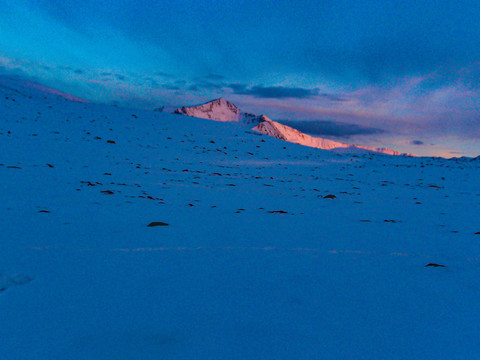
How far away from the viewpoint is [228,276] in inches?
86.7

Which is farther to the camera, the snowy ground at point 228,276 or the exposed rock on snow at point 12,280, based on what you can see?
the exposed rock on snow at point 12,280

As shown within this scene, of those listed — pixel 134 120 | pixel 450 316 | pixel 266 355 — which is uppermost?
pixel 134 120

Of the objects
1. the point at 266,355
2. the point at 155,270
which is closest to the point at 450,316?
the point at 266,355

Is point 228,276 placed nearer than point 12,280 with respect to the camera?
No

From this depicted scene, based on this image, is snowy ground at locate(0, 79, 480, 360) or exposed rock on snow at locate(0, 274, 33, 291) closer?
snowy ground at locate(0, 79, 480, 360)

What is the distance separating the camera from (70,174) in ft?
24.1

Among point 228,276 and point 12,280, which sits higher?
point 228,276

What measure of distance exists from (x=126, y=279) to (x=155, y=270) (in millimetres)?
246

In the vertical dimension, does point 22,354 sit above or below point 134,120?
below

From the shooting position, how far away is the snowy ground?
1.43 meters

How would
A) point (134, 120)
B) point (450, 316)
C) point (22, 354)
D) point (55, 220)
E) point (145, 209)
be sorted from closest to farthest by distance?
1. point (22, 354)
2. point (450, 316)
3. point (55, 220)
4. point (145, 209)
5. point (134, 120)

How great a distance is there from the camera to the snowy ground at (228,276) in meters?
1.43

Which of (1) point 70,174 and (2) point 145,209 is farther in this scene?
(1) point 70,174

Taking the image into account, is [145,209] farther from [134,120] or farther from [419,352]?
[134,120]
